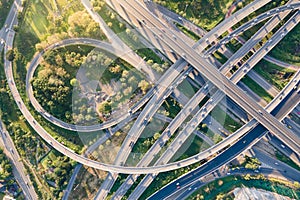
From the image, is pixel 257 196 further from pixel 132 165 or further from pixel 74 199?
pixel 74 199

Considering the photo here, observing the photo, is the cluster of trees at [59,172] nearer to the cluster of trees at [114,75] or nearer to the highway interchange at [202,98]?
the highway interchange at [202,98]

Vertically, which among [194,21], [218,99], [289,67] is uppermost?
[194,21]

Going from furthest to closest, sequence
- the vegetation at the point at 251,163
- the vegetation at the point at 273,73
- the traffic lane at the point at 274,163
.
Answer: the traffic lane at the point at 274,163
the vegetation at the point at 273,73
the vegetation at the point at 251,163

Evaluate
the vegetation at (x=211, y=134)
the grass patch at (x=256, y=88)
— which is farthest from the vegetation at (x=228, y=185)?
the grass patch at (x=256, y=88)

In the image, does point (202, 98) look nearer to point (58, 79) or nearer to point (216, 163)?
point (216, 163)

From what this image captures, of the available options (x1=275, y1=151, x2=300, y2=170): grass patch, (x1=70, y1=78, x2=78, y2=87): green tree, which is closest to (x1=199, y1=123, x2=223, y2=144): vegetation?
(x1=275, y1=151, x2=300, y2=170): grass patch

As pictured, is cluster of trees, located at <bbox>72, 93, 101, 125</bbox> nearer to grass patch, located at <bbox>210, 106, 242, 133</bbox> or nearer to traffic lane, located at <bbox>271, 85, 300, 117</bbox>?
grass patch, located at <bbox>210, 106, 242, 133</bbox>

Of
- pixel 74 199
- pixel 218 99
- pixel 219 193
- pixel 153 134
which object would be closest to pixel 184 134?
pixel 153 134
